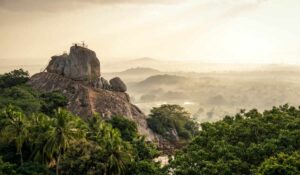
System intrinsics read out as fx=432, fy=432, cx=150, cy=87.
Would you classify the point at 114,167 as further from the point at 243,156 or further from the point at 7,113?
the point at 7,113

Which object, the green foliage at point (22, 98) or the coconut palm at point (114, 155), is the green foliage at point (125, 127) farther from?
the coconut palm at point (114, 155)

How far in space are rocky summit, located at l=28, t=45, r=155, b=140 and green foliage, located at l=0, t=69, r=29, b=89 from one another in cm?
388

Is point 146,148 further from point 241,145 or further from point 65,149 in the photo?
point 241,145

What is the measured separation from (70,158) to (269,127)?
94.7ft

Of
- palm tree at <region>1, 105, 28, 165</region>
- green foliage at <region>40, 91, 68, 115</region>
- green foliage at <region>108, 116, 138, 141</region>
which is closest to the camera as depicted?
palm tree at <region>1, 105, 28, 165</region>

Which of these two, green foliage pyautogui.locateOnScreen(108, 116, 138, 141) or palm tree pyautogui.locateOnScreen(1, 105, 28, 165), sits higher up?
palm tree pyautogui.locateOnScreen(1, 105, 28, 165)

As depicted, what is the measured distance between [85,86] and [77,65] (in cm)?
755

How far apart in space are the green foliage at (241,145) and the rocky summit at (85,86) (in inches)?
2378

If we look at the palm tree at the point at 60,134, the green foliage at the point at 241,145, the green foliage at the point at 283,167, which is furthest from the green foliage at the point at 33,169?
the green foliage at the point at 283,167

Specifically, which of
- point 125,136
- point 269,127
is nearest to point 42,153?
point 125,136

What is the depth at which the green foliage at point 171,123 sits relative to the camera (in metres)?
129

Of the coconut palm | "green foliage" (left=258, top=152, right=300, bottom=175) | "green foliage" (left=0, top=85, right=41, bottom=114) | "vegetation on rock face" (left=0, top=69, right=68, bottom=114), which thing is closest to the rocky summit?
"vegetation on rock face" (left=0, top=69, right=68, bottom=114)

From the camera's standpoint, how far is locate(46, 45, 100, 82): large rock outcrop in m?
125

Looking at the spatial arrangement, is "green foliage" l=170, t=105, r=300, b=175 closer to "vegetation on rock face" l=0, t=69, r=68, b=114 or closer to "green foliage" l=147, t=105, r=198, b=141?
"vegetation on rock face" l=0, t=69, r=68, b=114
